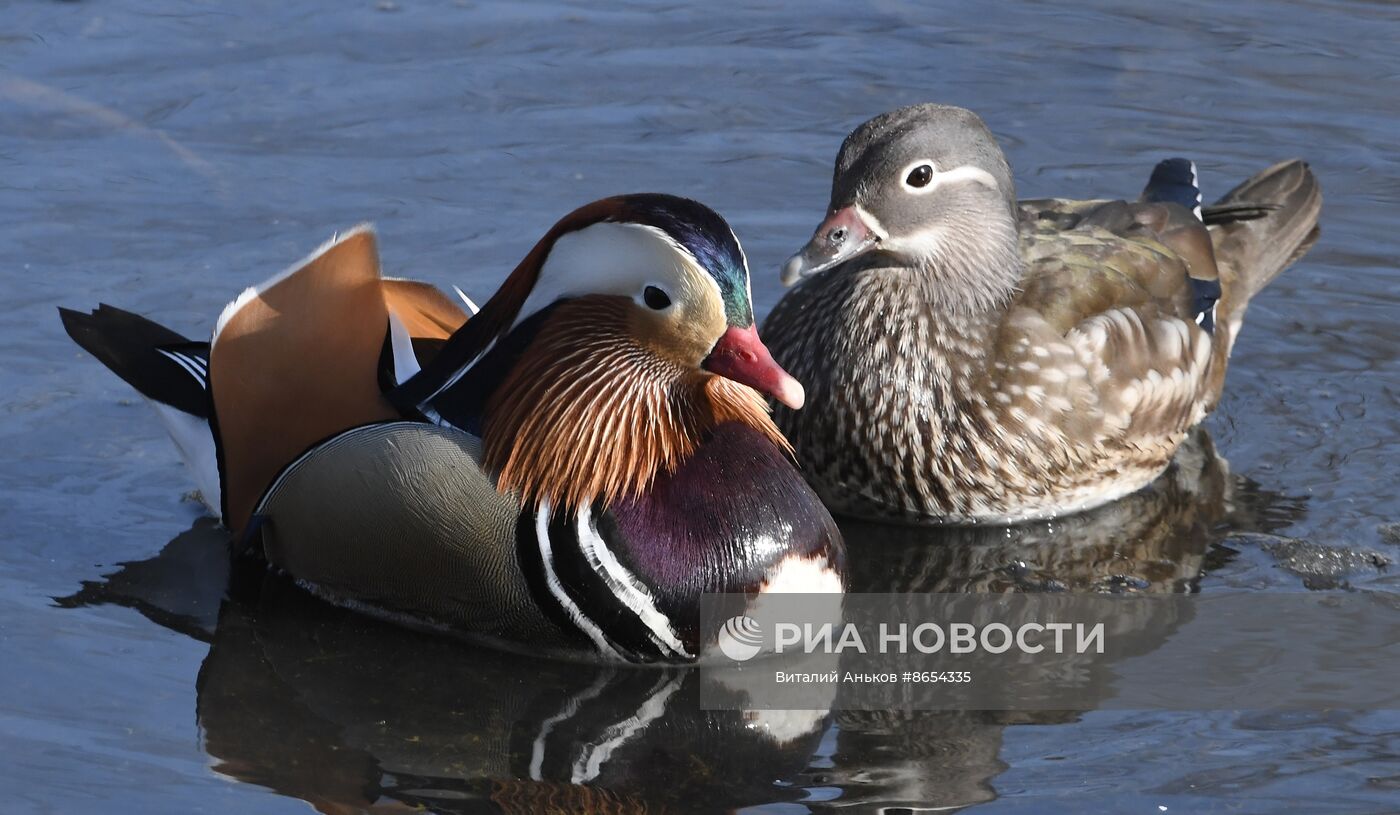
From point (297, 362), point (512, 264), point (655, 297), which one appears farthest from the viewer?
point (512, 264)

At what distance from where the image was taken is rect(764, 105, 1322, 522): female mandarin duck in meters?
5.90

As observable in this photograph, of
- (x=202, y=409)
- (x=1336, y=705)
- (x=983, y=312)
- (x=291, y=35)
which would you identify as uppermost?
(x=291, y=35)

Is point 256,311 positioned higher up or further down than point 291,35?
further down

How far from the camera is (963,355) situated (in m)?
6.02

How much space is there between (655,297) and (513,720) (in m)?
1.15

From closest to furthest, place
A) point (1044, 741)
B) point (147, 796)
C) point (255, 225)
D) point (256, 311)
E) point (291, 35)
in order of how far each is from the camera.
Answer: point (147, 796), point (1044, 741), point (256, 311), point (255, 225), point (291, 35)

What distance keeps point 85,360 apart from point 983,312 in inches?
124

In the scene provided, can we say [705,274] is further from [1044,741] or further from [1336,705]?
[1336,705]

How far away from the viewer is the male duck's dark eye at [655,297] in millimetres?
4898

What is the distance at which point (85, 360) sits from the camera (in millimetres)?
6754

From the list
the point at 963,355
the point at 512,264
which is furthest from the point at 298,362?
the point at 512,264

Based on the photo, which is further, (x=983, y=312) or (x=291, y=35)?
(x=291, y=35)

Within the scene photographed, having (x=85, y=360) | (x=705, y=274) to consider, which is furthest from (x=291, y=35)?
(x=705, y=274)
